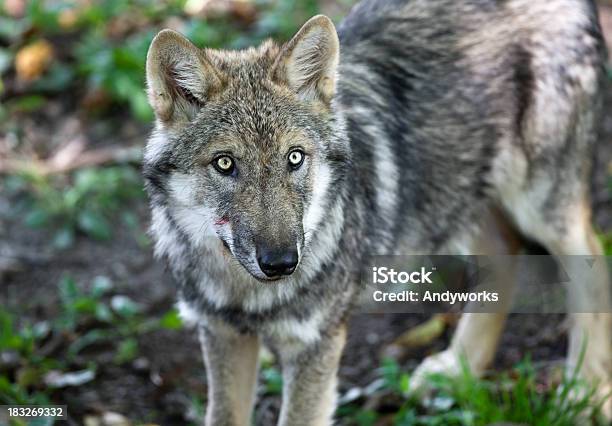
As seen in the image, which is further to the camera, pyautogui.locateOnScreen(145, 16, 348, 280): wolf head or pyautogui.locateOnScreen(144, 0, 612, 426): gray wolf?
pyautogui.locateOnScreen(144, 0, 612, 426): gray wolf

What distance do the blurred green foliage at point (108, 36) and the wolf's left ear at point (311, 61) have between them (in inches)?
129

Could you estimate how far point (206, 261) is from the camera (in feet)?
12.4

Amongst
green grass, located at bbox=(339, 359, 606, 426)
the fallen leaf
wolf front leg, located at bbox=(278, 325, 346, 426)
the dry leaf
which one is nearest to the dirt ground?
the fallen leaf

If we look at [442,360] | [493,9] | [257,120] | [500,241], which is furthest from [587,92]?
[257,120]

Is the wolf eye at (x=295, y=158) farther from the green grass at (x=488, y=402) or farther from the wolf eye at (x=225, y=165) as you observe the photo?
the green grass at (x=488, y=402)

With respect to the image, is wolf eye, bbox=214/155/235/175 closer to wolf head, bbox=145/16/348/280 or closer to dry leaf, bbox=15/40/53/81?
A: wolf head, bbox=145/16/348/280

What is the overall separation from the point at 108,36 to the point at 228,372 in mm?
4153

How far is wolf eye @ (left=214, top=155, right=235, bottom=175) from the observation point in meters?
3.35

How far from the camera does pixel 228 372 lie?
402cm

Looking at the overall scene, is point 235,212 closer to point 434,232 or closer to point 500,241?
point 434,232

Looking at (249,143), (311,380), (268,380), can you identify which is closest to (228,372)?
Result: (311,380)

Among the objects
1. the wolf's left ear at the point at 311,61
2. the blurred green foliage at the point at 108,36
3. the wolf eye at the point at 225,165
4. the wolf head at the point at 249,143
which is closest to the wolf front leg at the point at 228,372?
the wolf head at the point at 249,143

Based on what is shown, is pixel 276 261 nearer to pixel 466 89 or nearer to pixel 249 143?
pixel 249 143

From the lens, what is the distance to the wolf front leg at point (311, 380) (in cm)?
385
